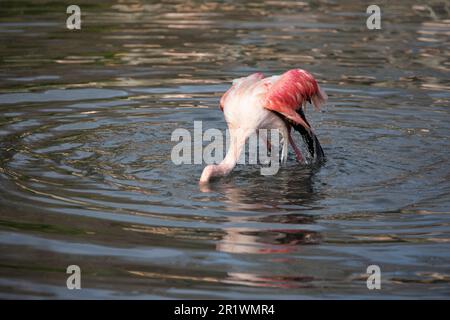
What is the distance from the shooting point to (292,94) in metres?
9.73

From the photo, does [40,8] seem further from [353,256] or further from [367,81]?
[353,256]

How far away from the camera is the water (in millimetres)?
7078

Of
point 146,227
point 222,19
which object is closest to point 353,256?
point 146,227

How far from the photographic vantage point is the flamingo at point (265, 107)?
31.5ft

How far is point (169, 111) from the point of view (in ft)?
40.0

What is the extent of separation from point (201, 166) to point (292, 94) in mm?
1199

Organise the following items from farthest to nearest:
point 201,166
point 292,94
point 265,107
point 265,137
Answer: point 265,137 → point 201,166 → point 292,94 → point 265,107

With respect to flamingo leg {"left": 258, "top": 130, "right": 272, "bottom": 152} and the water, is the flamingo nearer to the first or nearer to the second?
flamingo leg {"left": 258, "top": 130, "right": 272, "bottom": 152}

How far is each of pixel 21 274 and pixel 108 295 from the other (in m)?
0.77

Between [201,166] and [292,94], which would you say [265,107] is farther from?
[201,166]

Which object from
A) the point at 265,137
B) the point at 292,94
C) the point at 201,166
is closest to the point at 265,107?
the point at 292,94

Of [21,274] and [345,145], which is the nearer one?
[21,274]

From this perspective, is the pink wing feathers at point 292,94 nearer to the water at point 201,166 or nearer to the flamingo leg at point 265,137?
the flamingo leg at point 265,137

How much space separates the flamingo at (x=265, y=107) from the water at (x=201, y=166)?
0.29 m
